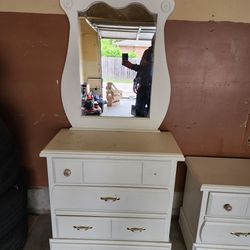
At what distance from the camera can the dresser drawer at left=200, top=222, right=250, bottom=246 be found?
1.33 m

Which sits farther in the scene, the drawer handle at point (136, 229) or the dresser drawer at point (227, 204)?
the drawer handle at point (136, 229)

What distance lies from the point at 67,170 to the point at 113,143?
0.32 metres

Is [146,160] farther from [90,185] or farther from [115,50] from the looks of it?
[115,50]

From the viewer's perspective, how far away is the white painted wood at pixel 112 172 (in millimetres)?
1262

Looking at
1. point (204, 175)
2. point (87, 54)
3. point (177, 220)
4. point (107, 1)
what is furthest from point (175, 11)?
point (177, 220)

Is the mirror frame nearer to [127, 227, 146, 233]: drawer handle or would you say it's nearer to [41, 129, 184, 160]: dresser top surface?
[41, 129, 184, 160]: dresser top surface

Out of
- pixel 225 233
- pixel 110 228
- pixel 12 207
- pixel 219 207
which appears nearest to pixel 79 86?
pixel 12 207

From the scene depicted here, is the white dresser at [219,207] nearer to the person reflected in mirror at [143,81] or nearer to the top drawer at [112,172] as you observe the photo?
the top drawer at [112,172]

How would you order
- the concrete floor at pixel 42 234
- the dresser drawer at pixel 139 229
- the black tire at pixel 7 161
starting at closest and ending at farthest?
1. the black tire at pixel 7 161
2. the dresser drawer at pixel 139 229
3. the concrete floor at pixel 42 234

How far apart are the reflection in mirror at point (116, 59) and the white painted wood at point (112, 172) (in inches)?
17.1

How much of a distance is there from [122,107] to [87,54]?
0.44 meters

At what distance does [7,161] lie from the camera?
127 cm

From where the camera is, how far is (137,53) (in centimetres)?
146

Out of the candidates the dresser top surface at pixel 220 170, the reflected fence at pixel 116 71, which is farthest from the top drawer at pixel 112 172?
the reflected fence at pixel 116 71
